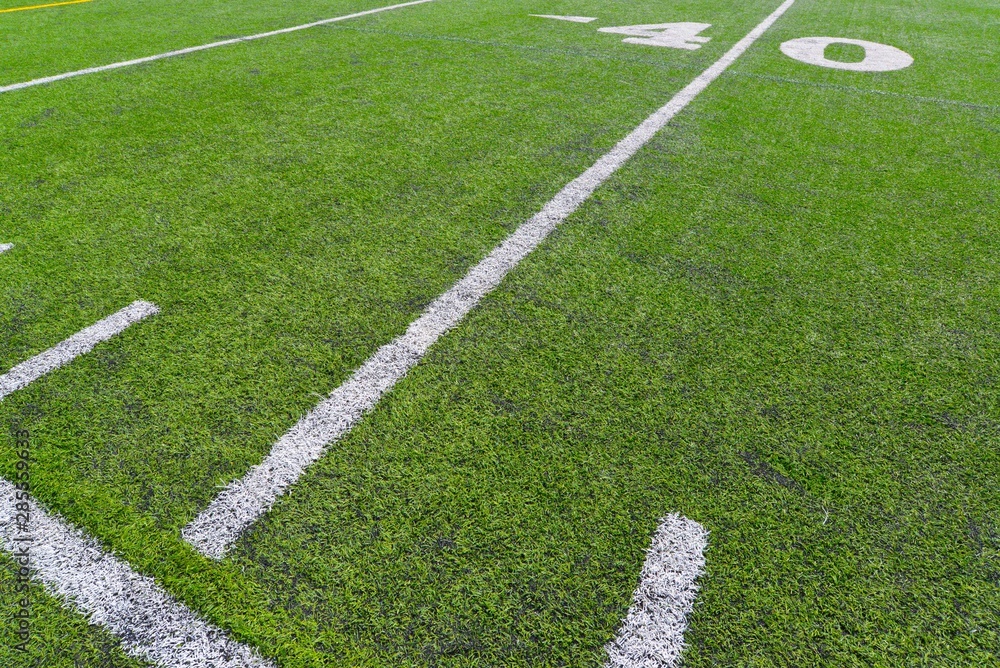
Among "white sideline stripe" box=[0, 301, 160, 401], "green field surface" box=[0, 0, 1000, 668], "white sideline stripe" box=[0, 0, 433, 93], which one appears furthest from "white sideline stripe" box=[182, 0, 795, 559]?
"white sideline stripe" box=[0, 0, 433, 93]

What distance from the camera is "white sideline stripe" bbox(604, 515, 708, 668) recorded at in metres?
1.23

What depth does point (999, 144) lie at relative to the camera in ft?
12.6

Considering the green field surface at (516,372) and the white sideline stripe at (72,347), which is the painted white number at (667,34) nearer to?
the green field surface at (516,372)

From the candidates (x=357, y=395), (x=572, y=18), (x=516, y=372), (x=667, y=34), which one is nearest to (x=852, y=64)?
(x=667, y=34)

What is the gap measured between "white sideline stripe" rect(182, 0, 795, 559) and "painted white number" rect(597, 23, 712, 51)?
4.10m

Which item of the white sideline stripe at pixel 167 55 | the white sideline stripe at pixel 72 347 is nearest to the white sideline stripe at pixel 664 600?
the white sideline stripe at pixel 72 347

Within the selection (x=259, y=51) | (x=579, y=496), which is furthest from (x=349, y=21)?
(x=579, y=496)

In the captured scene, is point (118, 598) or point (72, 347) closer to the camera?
point (118, 598)

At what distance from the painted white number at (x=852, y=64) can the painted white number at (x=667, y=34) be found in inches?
38.0

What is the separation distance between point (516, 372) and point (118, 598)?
3.80 ft

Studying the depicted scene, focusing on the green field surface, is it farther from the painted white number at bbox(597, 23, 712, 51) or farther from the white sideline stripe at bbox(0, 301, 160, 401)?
the painted white number at bbox(597, 23, 712, 51)

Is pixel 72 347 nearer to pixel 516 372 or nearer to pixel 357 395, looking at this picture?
pixel 357 395

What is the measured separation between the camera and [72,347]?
1.91 m

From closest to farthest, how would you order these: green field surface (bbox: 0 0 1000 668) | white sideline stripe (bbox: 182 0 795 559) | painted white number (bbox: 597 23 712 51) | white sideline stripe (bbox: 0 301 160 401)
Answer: green field surface (bbox: 0 0 1000 668) < white sideline stripe (bbox: 182 0 795 559) < white sideline stripe (bbox: 0 301 160 401) < painted white number (bbox: 597 23 712 51)
